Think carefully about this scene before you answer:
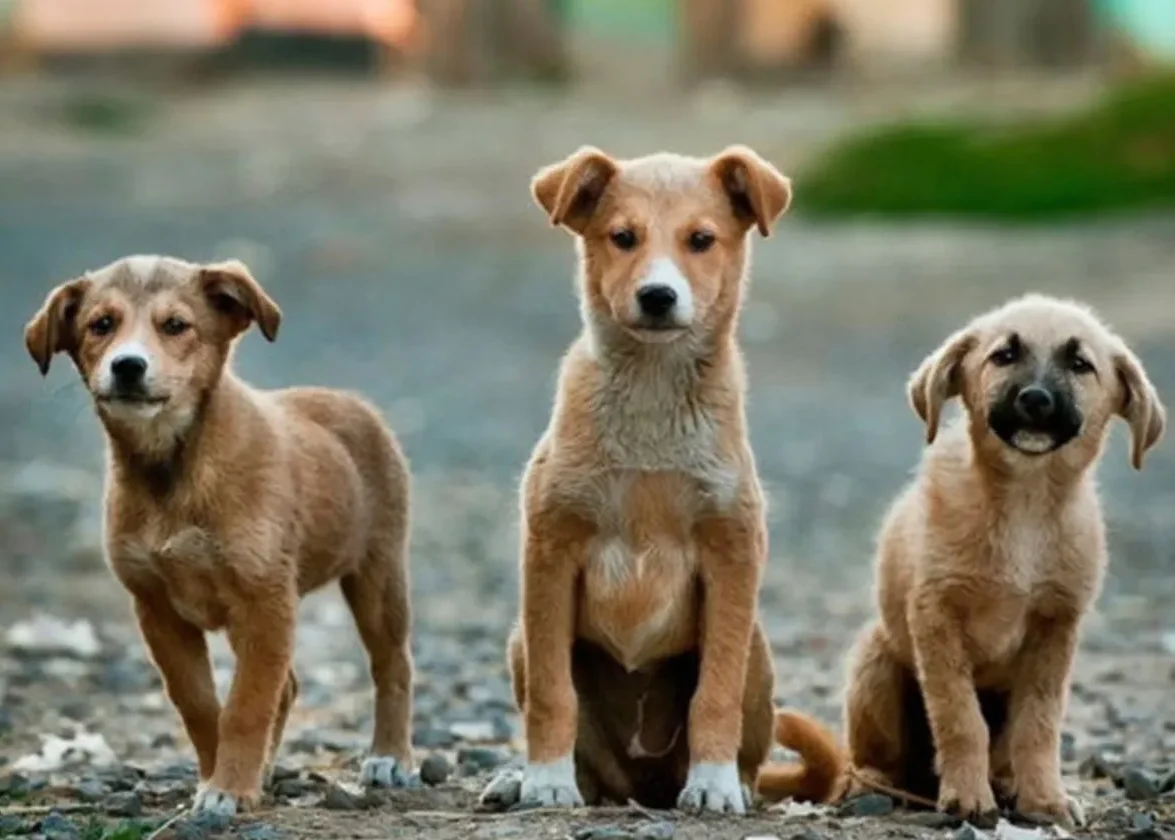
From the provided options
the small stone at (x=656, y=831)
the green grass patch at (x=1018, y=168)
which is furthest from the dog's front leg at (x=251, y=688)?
the green grass patch at (x=1018, y=168)

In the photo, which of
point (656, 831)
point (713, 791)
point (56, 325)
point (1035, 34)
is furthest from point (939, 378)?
point (1035, 34)

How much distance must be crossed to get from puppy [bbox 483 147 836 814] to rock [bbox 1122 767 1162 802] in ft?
3.75

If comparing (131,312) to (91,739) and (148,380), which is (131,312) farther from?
(91,739)

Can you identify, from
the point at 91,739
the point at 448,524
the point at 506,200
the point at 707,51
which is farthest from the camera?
the point at 707,51

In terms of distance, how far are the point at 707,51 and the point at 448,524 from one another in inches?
645

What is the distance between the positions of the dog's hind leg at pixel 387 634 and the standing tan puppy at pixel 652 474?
72cm

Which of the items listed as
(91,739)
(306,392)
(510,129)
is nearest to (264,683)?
(306,392)

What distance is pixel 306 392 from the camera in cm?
779

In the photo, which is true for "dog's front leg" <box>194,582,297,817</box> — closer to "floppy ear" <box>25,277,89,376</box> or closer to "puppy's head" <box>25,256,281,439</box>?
"puppy's head" <box>25,256,281,439</box>

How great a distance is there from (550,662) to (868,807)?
3.02 ft

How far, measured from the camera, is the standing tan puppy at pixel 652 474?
684 centimetres

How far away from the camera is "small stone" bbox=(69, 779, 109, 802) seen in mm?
7359

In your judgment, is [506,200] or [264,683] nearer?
[264,683]

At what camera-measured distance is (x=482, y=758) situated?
26.9 ft
